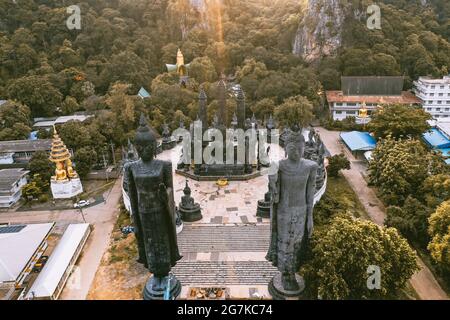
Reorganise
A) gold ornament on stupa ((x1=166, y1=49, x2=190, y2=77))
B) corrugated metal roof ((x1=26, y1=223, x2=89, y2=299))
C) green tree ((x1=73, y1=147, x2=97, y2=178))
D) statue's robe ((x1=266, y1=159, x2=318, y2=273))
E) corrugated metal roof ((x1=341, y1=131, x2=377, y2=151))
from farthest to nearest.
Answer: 1. gold ornament on stupa ((x1=166, y1=49, x2=190, y2=77))
2. corrugated metal roof ((x1=341, y1=131, x2=377, y2=151))
3. green tree ((x1=73, y1=147, x2=97, y2=178))
4. corrugated metal roof ((x1=26, y1=223, x2=89, y2=299))
5. statue's robe ((x1=266, y1=159, x2=318, y2=273))

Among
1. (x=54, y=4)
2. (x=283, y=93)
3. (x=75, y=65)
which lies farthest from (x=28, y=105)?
(x=283, y=93)

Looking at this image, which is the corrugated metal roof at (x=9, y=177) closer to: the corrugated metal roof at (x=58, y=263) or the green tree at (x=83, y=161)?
the green tree at (x=83, y=161)

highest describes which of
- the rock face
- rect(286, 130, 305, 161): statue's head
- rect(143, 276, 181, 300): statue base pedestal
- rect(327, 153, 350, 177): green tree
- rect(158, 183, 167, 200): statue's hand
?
the rock face

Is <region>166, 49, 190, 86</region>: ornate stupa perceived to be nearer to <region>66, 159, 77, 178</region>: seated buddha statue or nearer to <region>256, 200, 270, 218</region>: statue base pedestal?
<region>66, 159, 77, 178</region>: seated buddha statue

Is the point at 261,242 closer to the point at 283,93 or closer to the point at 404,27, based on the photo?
the point at 283,93

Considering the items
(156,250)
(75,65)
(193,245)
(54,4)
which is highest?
(54,4)

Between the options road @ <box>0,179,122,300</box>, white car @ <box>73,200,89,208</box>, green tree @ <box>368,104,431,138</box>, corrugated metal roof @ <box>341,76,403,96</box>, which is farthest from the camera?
corrugated metal roof @ <box>341,76,403,96</box>

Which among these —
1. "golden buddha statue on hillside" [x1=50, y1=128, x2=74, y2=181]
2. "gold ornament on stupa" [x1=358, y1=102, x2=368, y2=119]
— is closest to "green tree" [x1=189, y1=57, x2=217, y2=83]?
"gold ornament on stupa" [x1=358, y1=102, x2=368, y2=119]

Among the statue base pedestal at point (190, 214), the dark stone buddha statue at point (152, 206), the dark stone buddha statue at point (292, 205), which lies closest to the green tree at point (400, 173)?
the statue base pedestal at point (190, 214)
